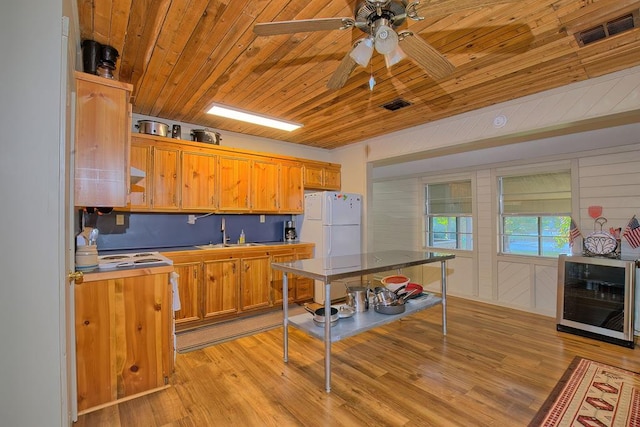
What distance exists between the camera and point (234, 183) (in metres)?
3.99

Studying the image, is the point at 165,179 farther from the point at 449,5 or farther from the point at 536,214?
the point at 536,214

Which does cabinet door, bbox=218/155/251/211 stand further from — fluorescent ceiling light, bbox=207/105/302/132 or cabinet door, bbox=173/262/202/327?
cabinet door, bbox=173/262/202/327

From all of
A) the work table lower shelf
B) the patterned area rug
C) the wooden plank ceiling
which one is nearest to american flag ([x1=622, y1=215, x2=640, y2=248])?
the patterned area rug

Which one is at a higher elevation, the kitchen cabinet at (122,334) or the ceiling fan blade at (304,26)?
the ceiling fan blade at (304,26)

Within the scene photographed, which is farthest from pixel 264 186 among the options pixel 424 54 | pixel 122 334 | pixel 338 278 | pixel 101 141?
pixel 424 54

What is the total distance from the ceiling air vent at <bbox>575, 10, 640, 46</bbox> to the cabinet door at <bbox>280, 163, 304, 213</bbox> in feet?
11.2

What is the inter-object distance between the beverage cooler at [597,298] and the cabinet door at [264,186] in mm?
3752

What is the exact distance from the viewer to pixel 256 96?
298 centimetres

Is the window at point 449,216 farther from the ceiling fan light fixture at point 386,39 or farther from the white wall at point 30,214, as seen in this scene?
the white wall at point 30,214

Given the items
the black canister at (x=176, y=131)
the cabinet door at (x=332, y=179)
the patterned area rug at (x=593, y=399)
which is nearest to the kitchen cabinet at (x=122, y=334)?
the black canister at (x=176, y=131)

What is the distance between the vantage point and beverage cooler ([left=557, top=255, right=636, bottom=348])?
2.99 meters

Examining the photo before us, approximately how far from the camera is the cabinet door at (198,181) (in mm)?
3627

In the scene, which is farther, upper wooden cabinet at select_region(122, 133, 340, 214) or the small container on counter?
upper wooden cabinet at select_region(122, 133, 340, 214)

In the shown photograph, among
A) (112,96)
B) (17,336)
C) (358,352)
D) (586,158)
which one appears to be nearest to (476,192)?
(586,158)
